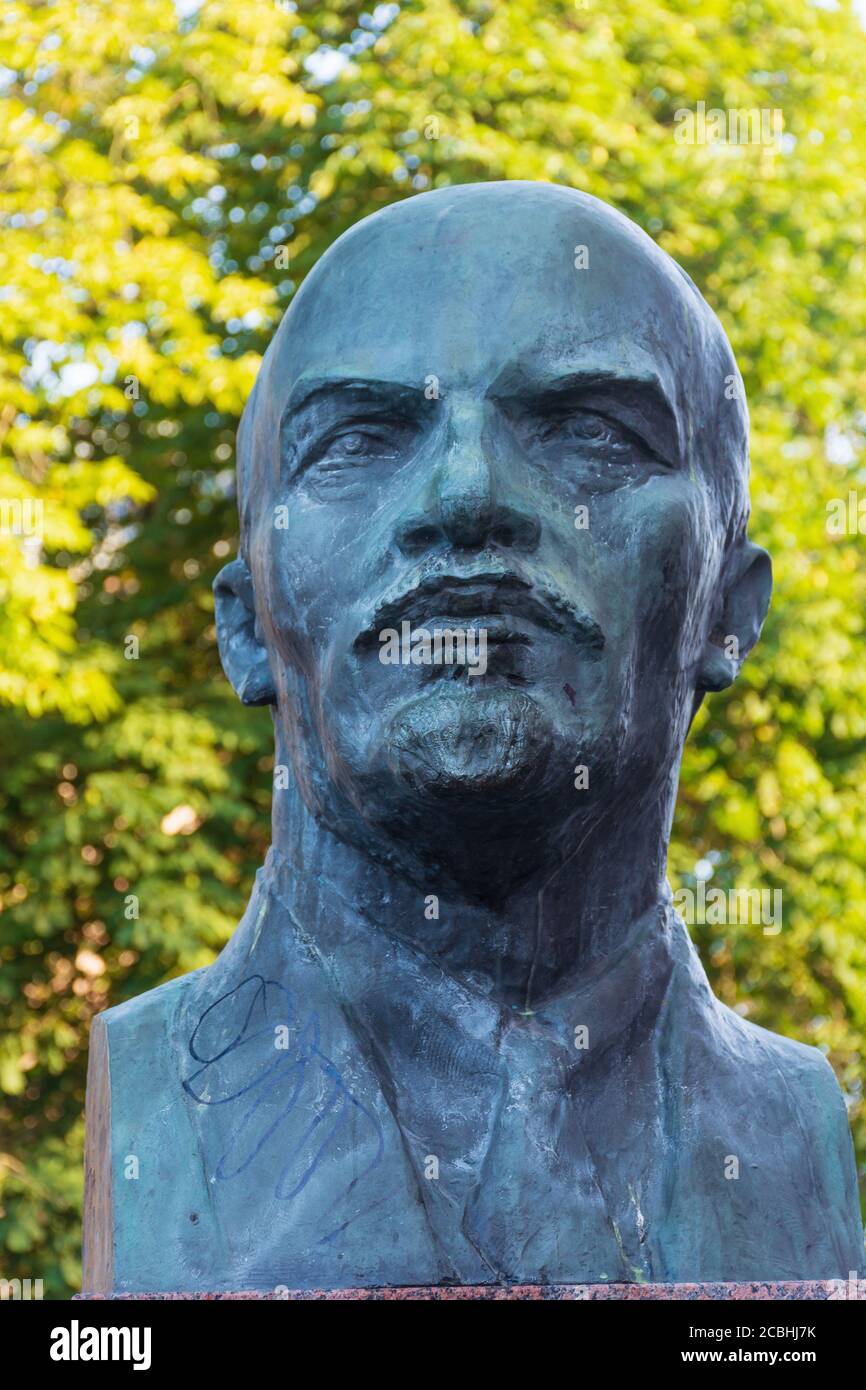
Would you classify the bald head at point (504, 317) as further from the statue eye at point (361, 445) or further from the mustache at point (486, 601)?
the mustache at point (486, 601)

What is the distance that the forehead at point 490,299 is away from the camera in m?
3.90

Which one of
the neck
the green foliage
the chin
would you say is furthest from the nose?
the green foliage

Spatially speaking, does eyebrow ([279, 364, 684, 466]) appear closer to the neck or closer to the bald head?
the bald head

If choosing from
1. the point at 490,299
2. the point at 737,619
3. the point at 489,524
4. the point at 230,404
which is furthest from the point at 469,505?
the point at 230,404

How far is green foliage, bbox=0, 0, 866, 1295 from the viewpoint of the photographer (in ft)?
33.2

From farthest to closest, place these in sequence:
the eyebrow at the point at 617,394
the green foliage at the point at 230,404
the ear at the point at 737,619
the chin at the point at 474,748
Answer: the green foliage at the point at 230,404 → the ear at the point at 737,619 → the eyebrow at the point at 617,394 → the chin at the point at 474,748

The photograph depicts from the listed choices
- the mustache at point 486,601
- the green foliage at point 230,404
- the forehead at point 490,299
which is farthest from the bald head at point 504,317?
the green foliage at point 230,404

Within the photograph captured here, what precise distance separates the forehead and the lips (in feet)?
1.18

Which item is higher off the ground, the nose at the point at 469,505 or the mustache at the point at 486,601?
the nose at the point at 469,505

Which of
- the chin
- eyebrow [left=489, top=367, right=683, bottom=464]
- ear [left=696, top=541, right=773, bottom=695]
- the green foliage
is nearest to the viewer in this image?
the chin

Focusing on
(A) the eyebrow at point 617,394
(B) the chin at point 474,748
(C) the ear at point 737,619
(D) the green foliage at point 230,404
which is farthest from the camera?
(D) the green foliage at point 230,404

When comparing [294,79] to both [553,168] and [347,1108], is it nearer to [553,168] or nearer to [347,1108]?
[553,168]

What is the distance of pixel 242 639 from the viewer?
174 inches

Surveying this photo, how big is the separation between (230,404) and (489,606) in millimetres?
6659
